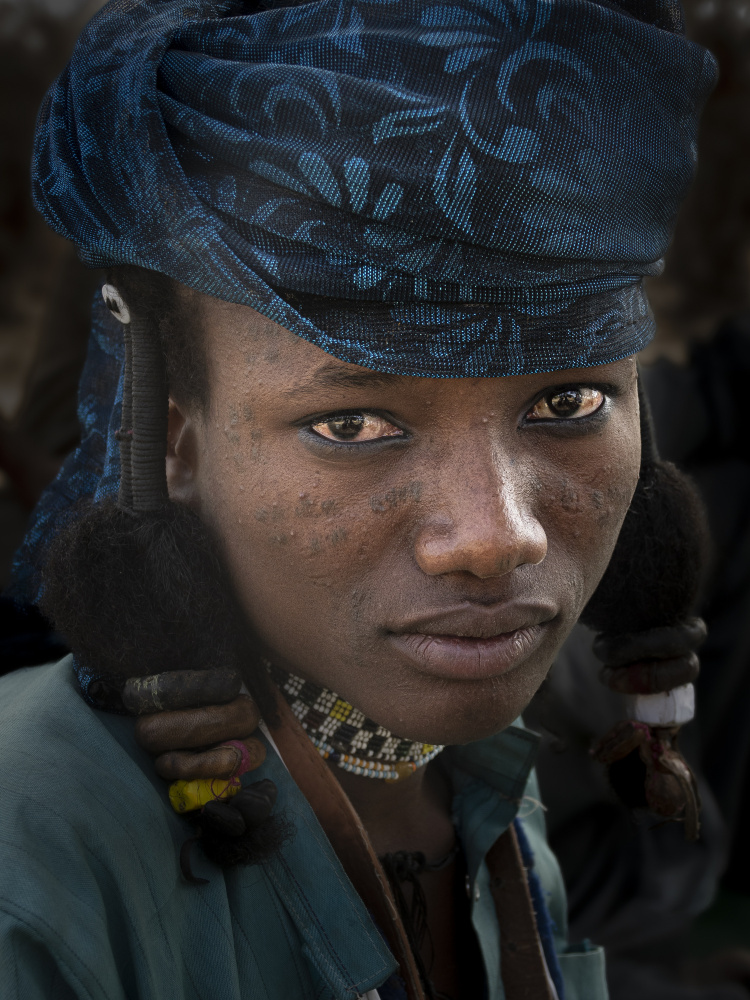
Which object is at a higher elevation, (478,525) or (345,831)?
(478,525)

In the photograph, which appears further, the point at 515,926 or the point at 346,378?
the point at 515,926

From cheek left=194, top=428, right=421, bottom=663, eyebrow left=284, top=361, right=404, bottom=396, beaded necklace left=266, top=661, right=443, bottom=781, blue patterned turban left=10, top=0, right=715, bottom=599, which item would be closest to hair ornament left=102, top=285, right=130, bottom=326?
blue patterned turban left=10, top=0, right=715, bottom=599

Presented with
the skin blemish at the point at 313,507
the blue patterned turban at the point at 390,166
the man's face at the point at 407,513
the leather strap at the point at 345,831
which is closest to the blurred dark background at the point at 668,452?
the leather strap at the point at 345,831

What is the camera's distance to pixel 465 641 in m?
1.23

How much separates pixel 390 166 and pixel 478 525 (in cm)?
45

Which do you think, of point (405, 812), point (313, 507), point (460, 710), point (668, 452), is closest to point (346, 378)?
point (313, 507)

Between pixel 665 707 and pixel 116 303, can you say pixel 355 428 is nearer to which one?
pixel 116 303

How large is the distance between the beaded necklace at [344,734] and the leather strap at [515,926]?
327 millimetres

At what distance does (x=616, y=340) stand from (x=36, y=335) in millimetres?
2331

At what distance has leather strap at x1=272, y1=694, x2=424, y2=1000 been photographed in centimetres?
140

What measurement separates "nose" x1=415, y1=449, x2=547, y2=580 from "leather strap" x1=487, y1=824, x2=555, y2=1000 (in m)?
0.81

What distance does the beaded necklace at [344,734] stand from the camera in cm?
148

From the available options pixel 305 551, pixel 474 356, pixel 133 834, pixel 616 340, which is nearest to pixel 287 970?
pixel 133 834

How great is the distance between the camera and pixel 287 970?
51.5 inches
